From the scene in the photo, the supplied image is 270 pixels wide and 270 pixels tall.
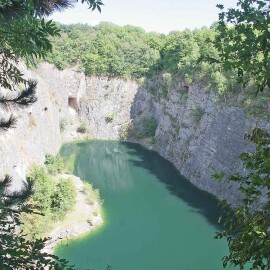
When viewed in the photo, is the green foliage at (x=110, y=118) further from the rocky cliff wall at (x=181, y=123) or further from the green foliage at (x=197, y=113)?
the green foliage at (x=197, y=113)

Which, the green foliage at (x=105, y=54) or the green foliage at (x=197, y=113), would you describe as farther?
the green foliage at (x=105, y=54)

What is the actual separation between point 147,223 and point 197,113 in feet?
40.7

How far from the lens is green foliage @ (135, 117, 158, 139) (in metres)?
41.9

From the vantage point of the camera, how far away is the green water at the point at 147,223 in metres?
18.7

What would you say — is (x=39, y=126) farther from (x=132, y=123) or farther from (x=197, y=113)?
(x=132, y=123)

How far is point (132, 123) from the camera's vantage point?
4450 centimetres

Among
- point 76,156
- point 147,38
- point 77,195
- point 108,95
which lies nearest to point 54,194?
point 77,195

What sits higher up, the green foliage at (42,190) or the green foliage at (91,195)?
the green foliage at (42,190)

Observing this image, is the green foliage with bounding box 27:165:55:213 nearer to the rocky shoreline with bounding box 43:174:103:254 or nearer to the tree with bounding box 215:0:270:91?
the rocky shoreline with bounding box 43:174:103:254

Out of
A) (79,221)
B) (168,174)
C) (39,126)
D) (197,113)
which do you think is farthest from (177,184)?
(39,126)

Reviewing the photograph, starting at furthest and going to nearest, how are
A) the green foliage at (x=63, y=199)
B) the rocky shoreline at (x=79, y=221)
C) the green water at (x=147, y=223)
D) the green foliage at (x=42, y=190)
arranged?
the green foliage at (x=63, y=199)
the green foliage at (x=42, y=190)
the rocky shoreline at (x=79, y=221)
the green water at (x=147, y=223)

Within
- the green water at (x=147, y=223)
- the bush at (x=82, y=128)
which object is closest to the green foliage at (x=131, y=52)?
the bush at (x=82, y=128)

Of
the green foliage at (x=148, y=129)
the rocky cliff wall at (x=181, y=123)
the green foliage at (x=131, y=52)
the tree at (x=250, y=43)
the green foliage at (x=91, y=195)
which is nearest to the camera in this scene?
the tree at (x=250, y=43)

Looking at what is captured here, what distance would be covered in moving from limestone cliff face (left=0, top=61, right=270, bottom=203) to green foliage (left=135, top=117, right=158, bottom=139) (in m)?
0.51
